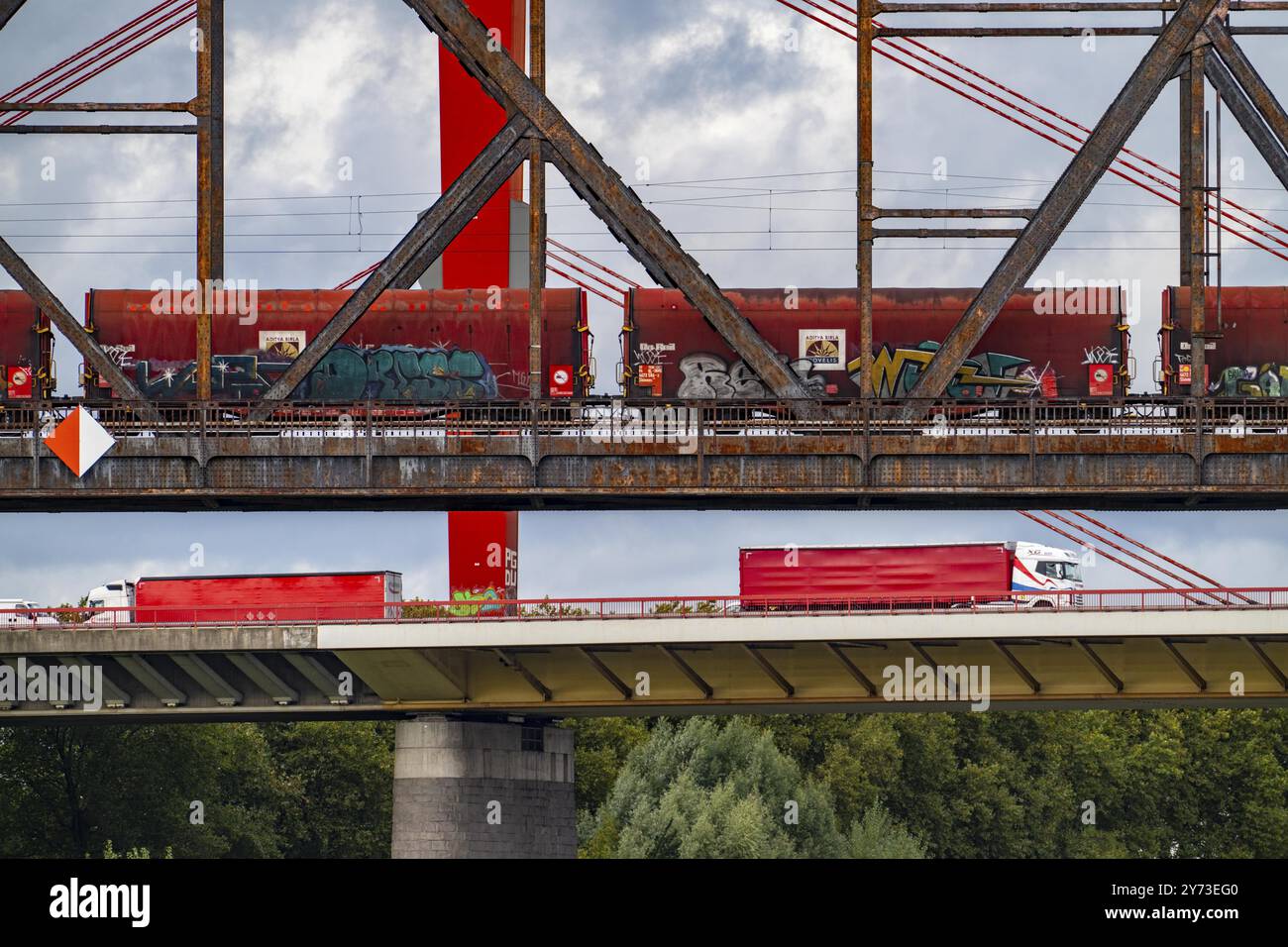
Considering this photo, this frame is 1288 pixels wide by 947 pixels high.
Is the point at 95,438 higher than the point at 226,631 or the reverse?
higher

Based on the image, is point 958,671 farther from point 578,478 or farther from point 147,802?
point 147,802

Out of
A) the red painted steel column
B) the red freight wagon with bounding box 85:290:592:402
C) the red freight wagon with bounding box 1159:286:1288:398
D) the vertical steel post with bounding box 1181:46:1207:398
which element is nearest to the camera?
the vertical steel post with bounding box 1181:46:1207:398

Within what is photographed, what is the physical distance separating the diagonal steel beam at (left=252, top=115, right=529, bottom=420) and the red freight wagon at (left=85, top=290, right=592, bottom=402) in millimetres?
4957

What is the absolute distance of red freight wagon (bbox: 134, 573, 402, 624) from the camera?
61406mm

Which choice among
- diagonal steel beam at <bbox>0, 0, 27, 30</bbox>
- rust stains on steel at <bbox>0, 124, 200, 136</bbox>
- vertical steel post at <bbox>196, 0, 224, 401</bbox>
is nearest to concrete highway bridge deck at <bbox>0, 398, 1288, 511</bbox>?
vertical steel post at <bbox>196, 0, 224, 401</bbox>

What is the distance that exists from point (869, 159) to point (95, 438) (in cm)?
1946

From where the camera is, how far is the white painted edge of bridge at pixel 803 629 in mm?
52125

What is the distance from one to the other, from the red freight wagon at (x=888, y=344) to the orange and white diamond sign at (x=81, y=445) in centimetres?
1295

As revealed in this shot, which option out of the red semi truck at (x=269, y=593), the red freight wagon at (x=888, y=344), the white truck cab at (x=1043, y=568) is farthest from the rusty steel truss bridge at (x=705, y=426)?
the white truck cab at (x=1043, y=568)

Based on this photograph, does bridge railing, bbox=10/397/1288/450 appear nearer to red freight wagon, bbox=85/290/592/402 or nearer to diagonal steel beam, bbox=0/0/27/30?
red freight wagon, bbox=85/290/592/402

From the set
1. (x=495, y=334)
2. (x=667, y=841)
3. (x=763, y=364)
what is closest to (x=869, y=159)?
(x=763, y=364)

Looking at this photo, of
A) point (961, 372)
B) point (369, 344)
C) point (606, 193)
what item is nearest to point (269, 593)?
point (369, 344)

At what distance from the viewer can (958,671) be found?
2184 inches

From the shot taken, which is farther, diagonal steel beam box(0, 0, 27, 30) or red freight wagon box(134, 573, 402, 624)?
red freight wagon box(134, 573, 402, 624)
